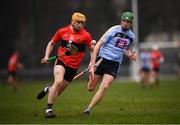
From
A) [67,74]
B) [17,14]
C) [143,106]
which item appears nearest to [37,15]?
[17,14]

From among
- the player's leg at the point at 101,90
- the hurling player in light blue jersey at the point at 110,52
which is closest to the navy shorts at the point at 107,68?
the hurling player in light blue jersey at the point at 110,52

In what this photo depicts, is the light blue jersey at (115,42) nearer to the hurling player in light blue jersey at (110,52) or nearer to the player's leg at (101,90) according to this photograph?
the hurling player in light blue jersey at (110,52)

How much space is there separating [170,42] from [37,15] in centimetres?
913

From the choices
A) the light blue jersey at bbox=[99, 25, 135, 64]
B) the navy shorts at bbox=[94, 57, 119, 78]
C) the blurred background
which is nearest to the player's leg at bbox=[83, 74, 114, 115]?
the navy shorts at bbox=[94, 57, 119, 78]

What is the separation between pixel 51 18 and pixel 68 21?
5.84 feet

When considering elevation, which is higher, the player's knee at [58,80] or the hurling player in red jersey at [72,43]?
the hurling player in red jersey at [72,43]

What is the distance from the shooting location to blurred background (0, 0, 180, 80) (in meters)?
44.6

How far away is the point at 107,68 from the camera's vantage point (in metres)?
15.8

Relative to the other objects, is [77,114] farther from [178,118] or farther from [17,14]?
[17,14]

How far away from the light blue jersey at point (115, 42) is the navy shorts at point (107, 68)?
9 cm

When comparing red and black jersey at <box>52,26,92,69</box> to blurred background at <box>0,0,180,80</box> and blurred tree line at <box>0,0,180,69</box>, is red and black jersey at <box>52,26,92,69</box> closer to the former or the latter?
blurred background at <box>0,0,180,80</box>

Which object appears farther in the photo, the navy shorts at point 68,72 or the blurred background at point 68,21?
the blurred background at point 68,21

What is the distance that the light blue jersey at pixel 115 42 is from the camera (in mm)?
15656

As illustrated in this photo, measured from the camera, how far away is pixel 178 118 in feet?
49.5
